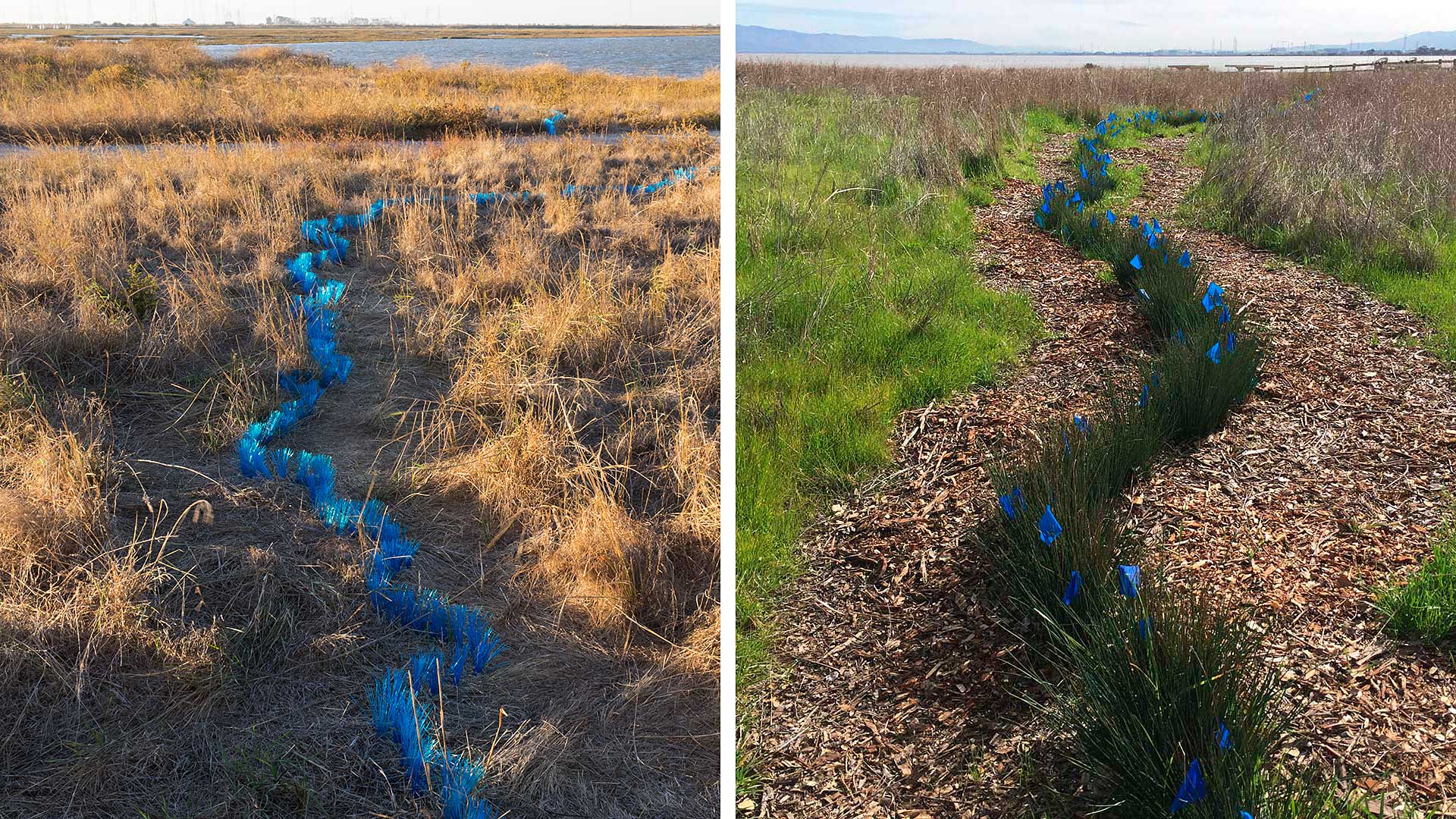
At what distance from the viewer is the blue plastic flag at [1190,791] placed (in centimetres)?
150

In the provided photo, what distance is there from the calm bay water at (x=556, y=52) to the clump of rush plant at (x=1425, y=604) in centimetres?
1733

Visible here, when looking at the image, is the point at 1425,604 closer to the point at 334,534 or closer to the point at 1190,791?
the point at 1190,791

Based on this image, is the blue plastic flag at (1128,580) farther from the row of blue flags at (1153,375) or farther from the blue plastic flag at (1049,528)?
the blue plastic flag at (1049,528)

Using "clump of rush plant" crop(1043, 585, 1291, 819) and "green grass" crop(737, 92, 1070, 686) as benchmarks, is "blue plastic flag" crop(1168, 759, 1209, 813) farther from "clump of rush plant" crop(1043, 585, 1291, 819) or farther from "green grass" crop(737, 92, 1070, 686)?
"green grass" crop(737, 92, 1070, 686)

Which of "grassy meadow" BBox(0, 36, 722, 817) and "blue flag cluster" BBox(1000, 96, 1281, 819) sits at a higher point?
"blue flag cluster" BBox(1000, 96, 1281, 819)

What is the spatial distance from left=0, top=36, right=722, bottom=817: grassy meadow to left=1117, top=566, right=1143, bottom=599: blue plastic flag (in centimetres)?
101

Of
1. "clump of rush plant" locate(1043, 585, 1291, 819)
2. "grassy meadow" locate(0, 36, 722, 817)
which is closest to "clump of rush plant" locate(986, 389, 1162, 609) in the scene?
"clump of rush plant" locate(1043, 585, 1291, 819)

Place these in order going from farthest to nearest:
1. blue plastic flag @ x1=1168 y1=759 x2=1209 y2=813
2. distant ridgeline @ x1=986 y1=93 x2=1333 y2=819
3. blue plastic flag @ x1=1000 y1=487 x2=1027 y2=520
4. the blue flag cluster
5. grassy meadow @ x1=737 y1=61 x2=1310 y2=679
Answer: grassy meadow @ x1=737 y1=61 x2=1310 y2=679, blue plastic flag @ x1=1000 y1=487 x2=1027 y2=520, the blue flag cluster, distant ridgeline @ x1=986 y1=93 x2=1333 y2=819, blue plastic flag @ x1=1168 y1=759 x2=1209 y2=813

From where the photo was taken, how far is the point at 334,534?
9.53ft

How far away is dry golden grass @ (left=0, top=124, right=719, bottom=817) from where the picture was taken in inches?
84.7

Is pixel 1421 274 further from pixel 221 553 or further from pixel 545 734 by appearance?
pixel 221 553

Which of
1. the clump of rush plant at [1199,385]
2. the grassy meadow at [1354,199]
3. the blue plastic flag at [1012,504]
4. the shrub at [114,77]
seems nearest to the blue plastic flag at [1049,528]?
the blue plastic flag at [1012,504]

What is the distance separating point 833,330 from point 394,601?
2055mm

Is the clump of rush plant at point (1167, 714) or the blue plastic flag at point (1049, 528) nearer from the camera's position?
the clump of rush plant at point (1167, 714)
